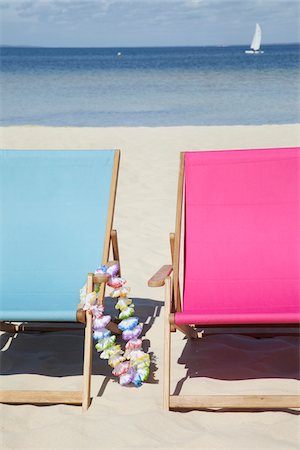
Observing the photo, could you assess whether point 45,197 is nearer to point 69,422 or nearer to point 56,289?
point 56,289

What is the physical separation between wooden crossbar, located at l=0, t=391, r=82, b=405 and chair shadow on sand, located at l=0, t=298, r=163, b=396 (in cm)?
19

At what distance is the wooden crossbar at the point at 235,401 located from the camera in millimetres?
2975

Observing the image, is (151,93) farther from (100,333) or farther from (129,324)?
(100,333)

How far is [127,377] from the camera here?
331 centimetres

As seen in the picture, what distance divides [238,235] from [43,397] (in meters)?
1.22

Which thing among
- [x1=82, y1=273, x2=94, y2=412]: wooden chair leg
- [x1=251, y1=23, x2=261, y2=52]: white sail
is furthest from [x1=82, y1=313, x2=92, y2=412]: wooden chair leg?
[x1=251, y1=23, x2=261, y2=52]: white sail

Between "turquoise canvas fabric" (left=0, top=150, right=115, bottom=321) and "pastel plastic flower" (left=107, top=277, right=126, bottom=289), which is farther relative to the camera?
"turquoise canvas fabric" (left=0, top=150, right=115, bottom=321)

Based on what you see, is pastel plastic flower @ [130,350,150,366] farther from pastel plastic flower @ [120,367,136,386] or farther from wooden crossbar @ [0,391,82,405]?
wooden crossbar @ [0,391,82,405]

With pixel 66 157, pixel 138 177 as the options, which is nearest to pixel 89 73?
pixel 138 177

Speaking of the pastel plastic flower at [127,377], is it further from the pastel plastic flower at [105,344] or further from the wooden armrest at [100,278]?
the wooden armrest at [100,278]

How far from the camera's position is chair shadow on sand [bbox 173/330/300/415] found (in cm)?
345

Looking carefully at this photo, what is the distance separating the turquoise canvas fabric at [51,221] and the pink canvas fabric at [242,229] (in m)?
0.47

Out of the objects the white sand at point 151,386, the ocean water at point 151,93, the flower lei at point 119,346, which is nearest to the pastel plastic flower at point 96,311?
the flower lei at point 119,346

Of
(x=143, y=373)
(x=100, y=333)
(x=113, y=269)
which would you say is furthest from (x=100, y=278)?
(x=143, y=373)
